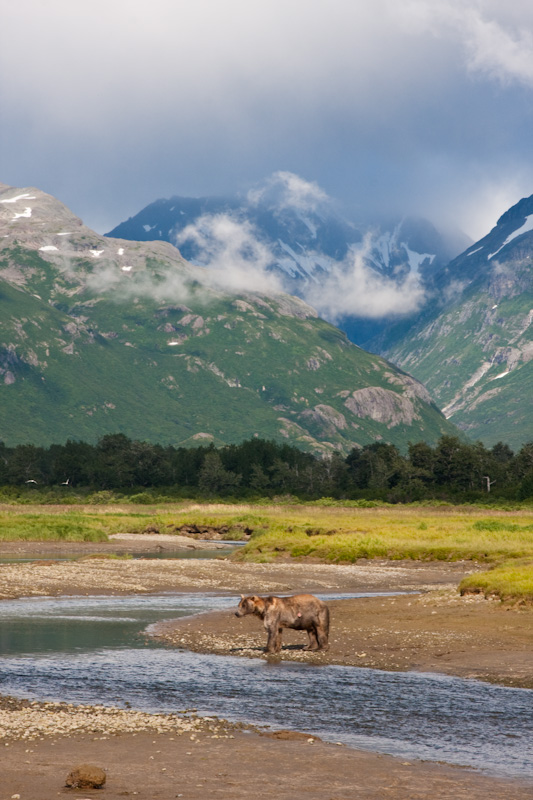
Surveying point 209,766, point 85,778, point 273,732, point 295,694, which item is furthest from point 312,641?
point 85,778

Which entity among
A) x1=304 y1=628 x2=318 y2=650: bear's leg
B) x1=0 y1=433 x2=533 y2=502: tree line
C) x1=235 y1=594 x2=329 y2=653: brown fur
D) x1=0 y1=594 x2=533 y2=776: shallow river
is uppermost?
x1=0 y1=433 x2=533 y2=502: tree line

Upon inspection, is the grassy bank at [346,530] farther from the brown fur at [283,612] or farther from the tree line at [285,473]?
the tree line at [285,473]

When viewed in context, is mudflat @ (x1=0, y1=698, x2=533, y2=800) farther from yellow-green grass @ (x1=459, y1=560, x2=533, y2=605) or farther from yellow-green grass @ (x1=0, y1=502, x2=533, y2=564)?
yellow-green grass @ (x1=0, y1=502, x2=533, y2=564)

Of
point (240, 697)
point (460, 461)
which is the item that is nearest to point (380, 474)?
point (460, 461)

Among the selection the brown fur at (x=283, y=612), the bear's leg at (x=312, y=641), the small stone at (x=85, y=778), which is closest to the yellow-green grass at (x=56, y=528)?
the bear's leg at (x=312, y=641)

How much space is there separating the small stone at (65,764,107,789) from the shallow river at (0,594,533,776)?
5.59 m

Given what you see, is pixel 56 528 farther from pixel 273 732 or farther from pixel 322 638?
pixel 273 732

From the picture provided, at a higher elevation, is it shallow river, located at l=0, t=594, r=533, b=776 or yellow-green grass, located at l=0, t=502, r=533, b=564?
yellow-green grass, located at l=0, t=502, r=533, b=564

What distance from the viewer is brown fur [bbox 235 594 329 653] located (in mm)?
27188

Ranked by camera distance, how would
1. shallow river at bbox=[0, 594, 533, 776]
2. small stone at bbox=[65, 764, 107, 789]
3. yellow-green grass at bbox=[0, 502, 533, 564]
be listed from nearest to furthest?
1. small stone at bbox=[65, 764, 107, 789]
2. shallow river at bbox=[0, 594, 533, 776]
3. yellow-green grass at bbox=[0, 502, 533, 564]

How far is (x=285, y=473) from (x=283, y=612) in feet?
536

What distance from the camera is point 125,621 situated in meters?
35.6

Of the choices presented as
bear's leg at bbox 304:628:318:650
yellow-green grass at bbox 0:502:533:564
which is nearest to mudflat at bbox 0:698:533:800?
bear's leg at bbox 304:628:318:650

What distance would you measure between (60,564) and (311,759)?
4684cm
